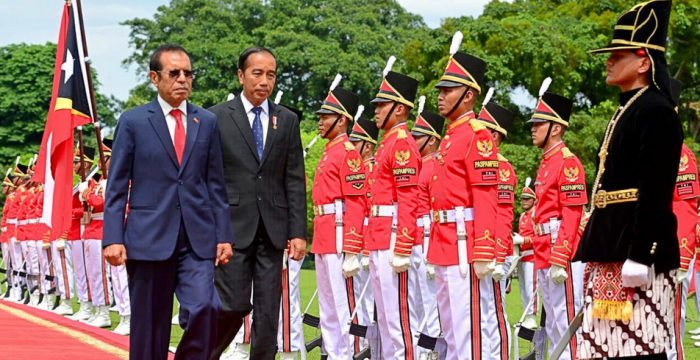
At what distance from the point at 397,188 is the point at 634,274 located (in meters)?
3.73

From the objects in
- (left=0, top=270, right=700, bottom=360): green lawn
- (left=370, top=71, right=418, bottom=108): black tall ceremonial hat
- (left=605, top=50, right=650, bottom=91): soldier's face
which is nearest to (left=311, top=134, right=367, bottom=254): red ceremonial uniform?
(left=370, top=71, right=418, bottom=108): black tall ceremonial hat

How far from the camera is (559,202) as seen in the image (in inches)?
388

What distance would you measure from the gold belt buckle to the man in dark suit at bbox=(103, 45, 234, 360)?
2304 mm

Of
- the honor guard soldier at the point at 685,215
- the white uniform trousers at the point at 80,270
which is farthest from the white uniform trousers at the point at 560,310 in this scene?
the white uniform trousers at the point at 80,270

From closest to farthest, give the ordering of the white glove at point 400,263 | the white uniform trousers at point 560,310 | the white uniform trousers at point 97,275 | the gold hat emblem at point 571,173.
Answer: the white glove at point 400,263
the white uniform trousers at point 560,310
the gold hat emblem at point 571,173
the white uniform trousers at point 97,275

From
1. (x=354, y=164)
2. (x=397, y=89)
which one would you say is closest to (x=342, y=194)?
(x=354, y=164)

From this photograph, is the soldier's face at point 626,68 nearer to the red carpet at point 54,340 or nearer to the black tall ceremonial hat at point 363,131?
the red carpet at point 54,340

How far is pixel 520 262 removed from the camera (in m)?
14.9

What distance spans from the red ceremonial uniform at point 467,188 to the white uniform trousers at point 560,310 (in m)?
1.86

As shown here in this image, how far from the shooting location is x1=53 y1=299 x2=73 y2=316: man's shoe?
1741cm

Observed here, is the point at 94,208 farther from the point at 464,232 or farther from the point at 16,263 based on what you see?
the point at 464,232

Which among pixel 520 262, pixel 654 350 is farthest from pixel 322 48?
pixel 654 350

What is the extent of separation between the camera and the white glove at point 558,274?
9.27m

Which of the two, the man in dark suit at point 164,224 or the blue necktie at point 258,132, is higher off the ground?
the blue necktie at point 258,132
